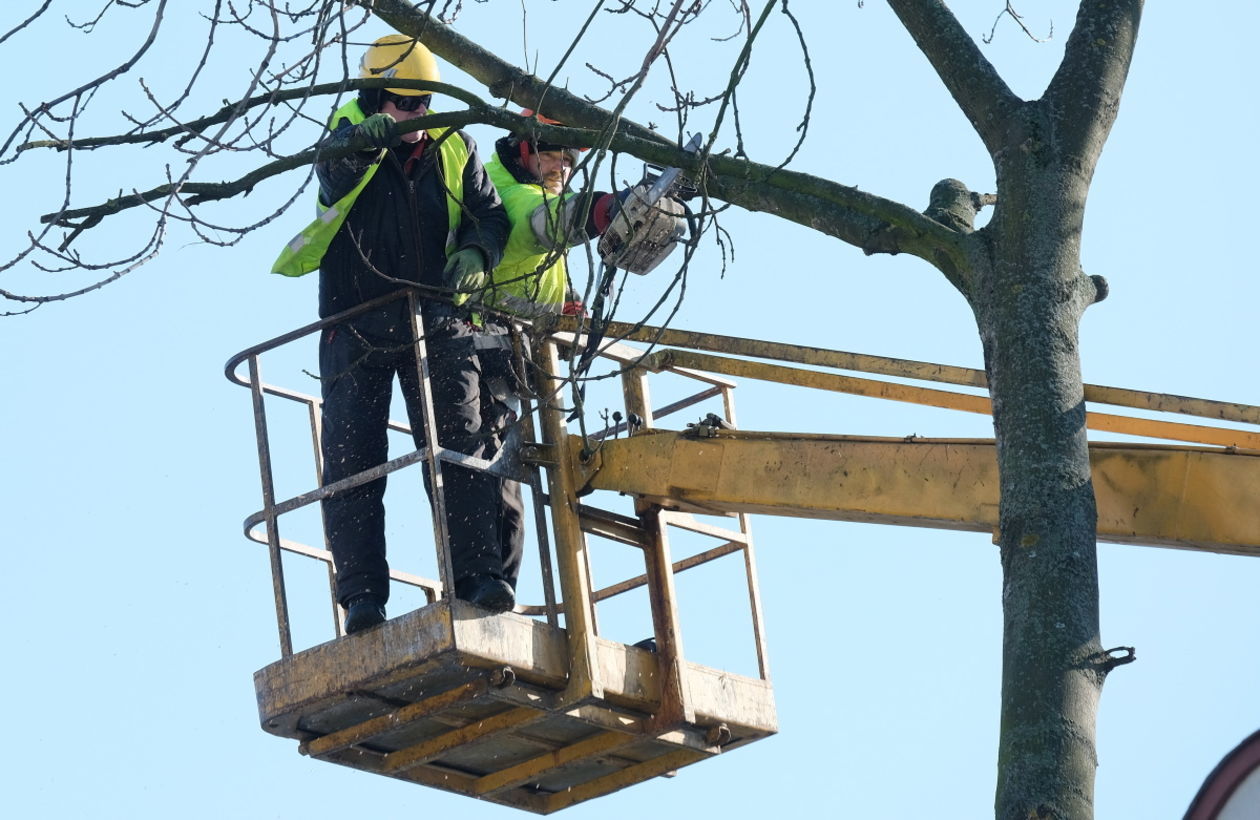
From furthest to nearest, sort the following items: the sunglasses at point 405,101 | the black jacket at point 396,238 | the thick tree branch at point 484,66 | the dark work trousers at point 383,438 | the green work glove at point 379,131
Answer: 1. the sunglasses at point 405,101
2. the black jacket at point 396,238
3. the dark work trousers at point 383,438
4. the thick tree branch at point 484,66
5. the green work glove at point 379,131

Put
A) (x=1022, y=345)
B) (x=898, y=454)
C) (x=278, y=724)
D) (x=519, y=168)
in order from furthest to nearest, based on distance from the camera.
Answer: (x=519, y=168) < (x=278, y=724) < (x=898, y=454) < (x=1022, y=345)

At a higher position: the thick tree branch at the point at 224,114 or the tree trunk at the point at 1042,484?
the thick tree branch at the point at 224,114

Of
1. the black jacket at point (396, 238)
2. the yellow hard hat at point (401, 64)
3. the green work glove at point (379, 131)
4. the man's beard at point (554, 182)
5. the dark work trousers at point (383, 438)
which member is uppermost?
the yellow hard hat at point (401, 64)

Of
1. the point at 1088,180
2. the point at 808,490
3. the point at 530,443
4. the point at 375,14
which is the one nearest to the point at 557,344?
the point at 530,443

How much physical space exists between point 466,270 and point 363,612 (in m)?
1.37

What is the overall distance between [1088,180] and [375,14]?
2514 millimetres

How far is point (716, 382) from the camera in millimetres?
9352

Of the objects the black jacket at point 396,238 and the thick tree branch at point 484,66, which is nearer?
the thick tree branch at point 484,66

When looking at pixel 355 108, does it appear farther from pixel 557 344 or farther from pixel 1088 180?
pixel 1088 180

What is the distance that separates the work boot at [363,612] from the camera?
8.17 metres

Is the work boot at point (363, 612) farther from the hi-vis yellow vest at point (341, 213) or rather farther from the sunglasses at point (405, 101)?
the sunglasses at point (405, 101)

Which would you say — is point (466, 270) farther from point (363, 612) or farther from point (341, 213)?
point (363, 612)

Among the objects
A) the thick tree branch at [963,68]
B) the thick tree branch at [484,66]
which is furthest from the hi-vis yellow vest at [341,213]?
the thick tree branch at [963,68]

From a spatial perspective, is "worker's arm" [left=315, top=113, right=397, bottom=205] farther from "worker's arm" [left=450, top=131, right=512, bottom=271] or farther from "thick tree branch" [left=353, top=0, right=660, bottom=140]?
"worker's arm" [left=450, top=131, right=512, bottom=271]
